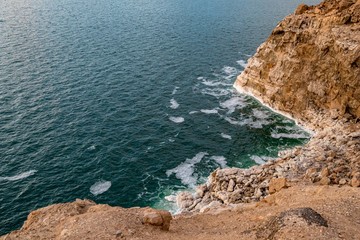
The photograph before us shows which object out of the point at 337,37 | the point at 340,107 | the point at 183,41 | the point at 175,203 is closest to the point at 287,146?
the point at 340,107

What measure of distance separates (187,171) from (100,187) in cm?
1309

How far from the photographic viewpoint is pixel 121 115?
5950cm

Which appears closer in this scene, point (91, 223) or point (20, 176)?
point (91, 223)

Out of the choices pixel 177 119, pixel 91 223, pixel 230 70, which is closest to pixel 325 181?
pixel 91 223

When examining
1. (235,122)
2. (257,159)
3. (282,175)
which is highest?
(282,175)

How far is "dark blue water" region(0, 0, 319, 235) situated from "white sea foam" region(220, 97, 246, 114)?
0.22 m

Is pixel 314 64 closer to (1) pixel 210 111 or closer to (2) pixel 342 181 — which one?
(1) pixel 210 111

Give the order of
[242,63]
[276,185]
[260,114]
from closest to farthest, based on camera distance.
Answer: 1. [276,185]
2. [260,114]
3. [242,63]

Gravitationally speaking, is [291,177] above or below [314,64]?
below

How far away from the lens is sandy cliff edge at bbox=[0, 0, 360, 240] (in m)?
24.2

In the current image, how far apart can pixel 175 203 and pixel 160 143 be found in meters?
14.0

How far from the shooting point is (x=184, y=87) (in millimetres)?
71125

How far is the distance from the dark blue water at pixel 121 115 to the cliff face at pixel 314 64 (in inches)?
174

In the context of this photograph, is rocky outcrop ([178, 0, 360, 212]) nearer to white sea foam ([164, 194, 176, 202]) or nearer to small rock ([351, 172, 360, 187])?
small rock ([351, 172, 360, 187])
